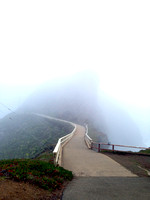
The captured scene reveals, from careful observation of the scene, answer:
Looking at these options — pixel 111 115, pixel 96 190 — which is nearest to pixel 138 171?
pixel 96 190

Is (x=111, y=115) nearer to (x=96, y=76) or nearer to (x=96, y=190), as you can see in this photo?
(x=96, y=76)

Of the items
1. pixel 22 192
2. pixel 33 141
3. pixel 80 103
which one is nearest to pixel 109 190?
pixel 22 192

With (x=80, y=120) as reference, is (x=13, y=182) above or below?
above

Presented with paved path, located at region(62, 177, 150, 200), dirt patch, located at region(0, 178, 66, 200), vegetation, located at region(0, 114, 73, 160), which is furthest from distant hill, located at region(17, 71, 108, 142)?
dirt patch, located at region(0, 178, 66, 200)

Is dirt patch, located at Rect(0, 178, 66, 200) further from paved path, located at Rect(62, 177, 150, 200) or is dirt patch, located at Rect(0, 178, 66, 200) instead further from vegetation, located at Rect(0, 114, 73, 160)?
vegetation, located at Rect(0, 114, 73, 160)

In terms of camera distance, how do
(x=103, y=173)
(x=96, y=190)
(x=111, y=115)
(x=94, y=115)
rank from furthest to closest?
1. (x=111, y=115)
2. (x=94, y=115)
3. (x=103, y=173)
4. (x=96, y=190)

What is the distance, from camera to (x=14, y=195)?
404 cm

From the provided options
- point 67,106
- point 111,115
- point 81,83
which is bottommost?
point 111,115

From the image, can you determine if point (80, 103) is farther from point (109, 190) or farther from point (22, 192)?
point (22, 192)

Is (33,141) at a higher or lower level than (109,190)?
lower

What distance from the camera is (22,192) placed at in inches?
172

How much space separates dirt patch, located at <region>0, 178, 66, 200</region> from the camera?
4017 mm

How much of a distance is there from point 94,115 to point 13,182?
65.4 meters

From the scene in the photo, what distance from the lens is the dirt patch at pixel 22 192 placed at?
13.2 ft
